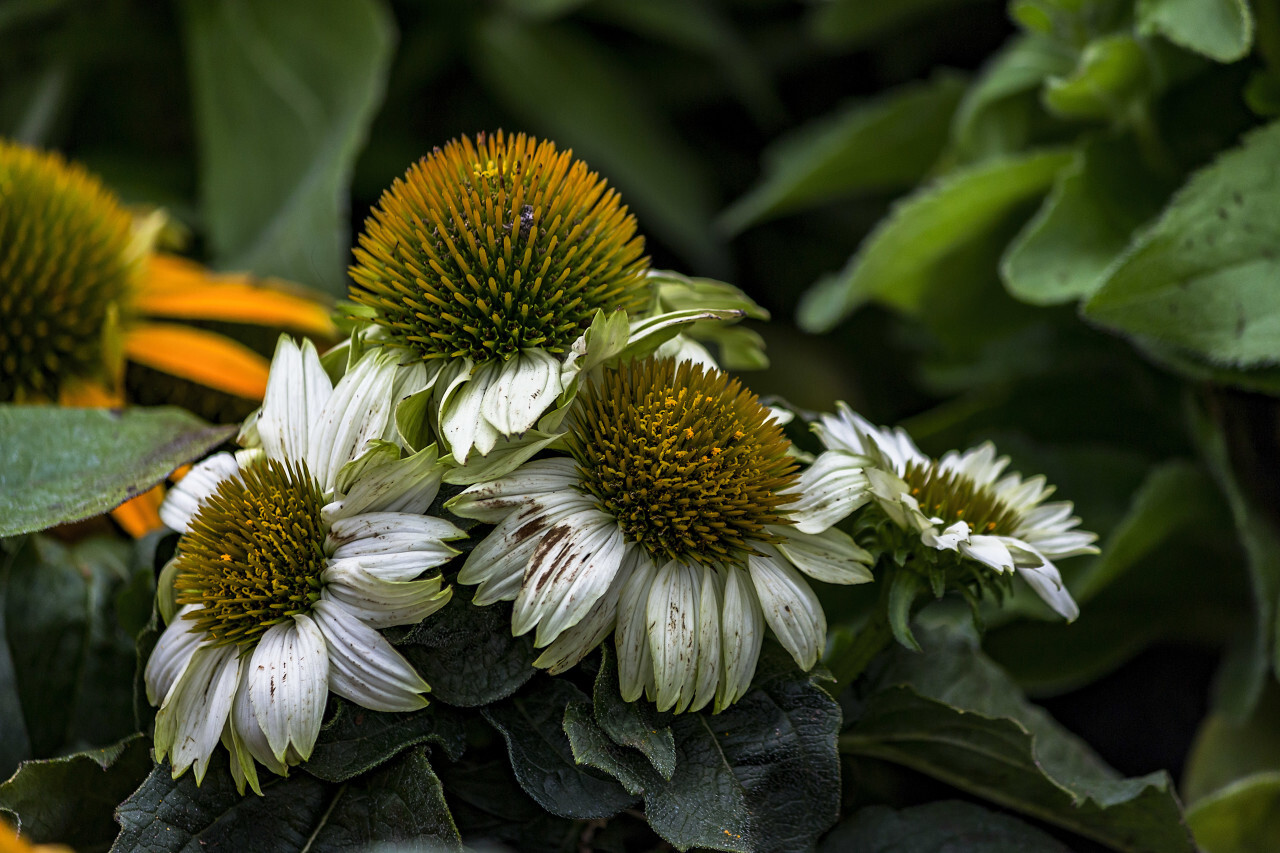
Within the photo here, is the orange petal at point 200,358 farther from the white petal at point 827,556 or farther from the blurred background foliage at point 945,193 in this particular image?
the white petal at point 827,556

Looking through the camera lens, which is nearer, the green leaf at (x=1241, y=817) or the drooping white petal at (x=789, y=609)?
the drooping white petal at (x=789, y=609)

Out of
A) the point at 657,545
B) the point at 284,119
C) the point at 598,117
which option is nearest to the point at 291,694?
the point at 657,545

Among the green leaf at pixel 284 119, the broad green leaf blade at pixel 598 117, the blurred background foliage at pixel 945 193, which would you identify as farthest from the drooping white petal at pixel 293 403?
the broad green leaf blade at pixel 598 117

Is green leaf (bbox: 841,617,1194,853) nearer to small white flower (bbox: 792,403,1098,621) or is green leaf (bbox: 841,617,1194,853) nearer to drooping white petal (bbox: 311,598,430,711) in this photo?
small white flower (bbox: 792,403,1098,621)

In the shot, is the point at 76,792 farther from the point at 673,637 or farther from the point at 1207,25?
the point at 1207,25

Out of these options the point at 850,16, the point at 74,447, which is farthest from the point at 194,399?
the point at 850,16

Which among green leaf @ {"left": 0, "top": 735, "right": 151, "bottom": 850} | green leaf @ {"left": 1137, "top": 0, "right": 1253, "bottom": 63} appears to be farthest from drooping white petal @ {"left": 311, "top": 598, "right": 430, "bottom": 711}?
green leaf @ {"left": 1137, "top": 0, "right": 1253, "bottom": 63}
